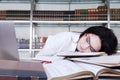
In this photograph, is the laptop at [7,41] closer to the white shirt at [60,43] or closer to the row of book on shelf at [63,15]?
the white shirt at [60,43]

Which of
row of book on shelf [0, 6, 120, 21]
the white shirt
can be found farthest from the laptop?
row of book on shelf [0, 6, 120, 21]

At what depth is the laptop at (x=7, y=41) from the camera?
2.42 ft

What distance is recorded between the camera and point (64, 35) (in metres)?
1.58

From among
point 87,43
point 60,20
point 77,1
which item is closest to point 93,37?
point 87,43

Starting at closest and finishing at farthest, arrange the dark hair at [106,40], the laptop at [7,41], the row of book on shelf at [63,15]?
the laptop at [7,41]
the dark hair at [106,40]
the row of book on shelf at [63,15]

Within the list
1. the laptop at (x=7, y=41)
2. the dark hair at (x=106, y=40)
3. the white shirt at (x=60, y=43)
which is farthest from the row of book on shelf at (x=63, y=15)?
the laptop at (x=7, y=41)

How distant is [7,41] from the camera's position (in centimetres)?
75

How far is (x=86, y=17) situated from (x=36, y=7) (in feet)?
2.89

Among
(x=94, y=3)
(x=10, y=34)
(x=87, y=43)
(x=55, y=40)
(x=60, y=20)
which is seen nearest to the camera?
(x=10, y=34)

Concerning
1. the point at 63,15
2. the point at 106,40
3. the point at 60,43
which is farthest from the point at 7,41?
the point at 63,15

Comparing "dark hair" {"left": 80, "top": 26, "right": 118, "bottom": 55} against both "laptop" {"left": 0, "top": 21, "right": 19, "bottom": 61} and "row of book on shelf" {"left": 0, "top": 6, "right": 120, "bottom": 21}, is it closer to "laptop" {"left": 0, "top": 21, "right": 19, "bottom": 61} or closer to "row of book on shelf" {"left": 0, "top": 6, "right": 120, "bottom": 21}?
"laptop" {"left": 0, "top": 21, "right": 19, "bottom": 61}

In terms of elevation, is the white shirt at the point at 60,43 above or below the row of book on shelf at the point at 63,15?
below

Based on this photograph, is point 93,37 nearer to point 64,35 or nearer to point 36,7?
point 64,35

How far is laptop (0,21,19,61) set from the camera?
737 mm
